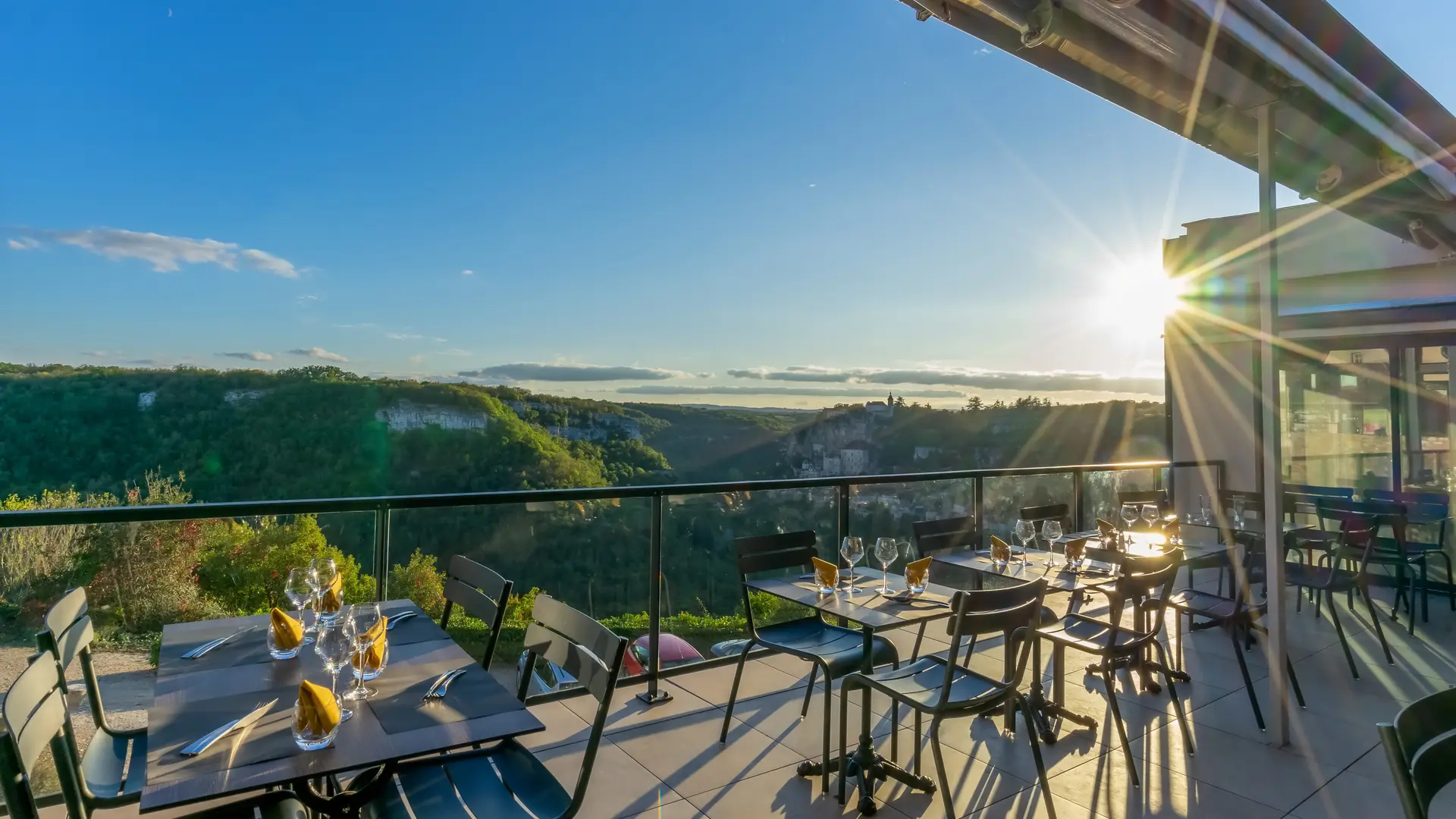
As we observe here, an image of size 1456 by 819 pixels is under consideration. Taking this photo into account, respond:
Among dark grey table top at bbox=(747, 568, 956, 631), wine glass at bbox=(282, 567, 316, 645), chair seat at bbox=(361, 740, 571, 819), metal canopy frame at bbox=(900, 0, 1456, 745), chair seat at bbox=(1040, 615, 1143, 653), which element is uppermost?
metal canopy frame at bbox=(900, 0, 1456, 745)

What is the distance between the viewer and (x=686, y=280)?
73.6 feet

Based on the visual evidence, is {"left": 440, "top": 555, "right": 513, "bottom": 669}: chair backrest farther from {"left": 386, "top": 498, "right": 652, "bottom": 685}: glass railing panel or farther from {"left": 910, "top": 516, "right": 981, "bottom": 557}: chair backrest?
{"left": 910, "top": 516, "right": 981, "bottom": 557}: chair backrest

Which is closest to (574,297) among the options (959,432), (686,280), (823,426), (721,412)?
(686,280)

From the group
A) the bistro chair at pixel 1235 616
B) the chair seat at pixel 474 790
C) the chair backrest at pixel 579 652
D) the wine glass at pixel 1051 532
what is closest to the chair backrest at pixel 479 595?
the chair backrest at pixel 579 652

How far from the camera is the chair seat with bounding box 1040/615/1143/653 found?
315cm

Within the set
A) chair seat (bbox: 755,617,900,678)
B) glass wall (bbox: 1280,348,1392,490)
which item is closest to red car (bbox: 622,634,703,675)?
chair seat (bbox: 755,617,900,678)

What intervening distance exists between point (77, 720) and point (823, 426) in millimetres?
12108

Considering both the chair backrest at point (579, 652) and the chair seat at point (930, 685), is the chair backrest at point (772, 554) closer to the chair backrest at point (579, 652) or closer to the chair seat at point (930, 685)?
the chair seat at point (930, 685)

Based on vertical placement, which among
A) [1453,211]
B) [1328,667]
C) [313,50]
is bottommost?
[1328,667]

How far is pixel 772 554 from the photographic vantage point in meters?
3.68

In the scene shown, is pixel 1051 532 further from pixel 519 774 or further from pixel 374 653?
pixel 374 653

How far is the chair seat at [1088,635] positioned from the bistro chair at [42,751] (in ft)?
9.16

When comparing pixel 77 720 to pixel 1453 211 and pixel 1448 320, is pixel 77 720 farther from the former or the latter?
pixel 1448 320

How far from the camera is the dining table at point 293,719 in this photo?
1400 mm
